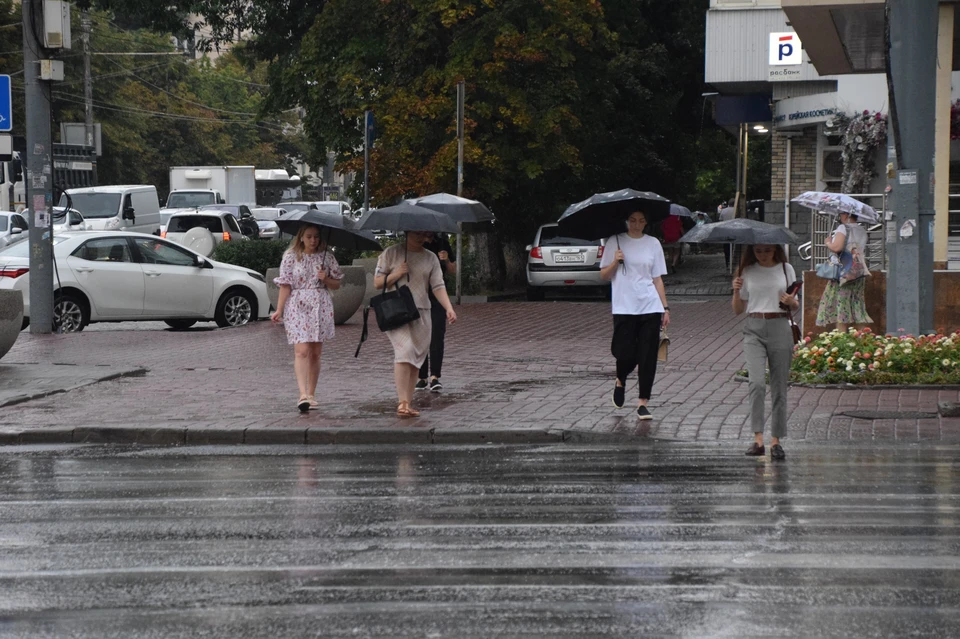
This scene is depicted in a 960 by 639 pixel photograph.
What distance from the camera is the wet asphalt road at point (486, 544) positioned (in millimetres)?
5398

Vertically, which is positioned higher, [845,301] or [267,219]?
[267,219]

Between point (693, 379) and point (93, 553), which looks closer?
point (93, 553)

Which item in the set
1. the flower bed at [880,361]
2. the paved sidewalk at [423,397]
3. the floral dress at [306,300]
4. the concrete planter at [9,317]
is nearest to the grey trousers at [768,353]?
the paved sidewalk at [423,397]

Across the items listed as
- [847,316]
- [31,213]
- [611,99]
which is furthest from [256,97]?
[847,316]

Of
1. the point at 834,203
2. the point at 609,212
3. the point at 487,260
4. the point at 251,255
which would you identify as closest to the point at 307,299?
the point at 609,212

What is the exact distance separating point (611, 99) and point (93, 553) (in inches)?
1041

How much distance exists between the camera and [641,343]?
11.5m

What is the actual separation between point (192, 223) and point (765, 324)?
3264 centimetres

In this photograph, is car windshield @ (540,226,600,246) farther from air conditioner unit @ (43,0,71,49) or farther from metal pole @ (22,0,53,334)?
air conditioner unit @ (43,0,71,49)

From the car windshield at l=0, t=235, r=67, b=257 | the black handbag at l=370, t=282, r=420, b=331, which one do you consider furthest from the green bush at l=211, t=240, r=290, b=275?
the black handbag at l=370, t=282, r=420, b=331

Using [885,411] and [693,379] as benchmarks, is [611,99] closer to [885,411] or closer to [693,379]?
[693,379]

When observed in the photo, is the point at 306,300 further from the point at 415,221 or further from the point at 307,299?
the point at 415,221

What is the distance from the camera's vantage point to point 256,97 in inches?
3386

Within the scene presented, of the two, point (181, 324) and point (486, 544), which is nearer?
point (486, 544)
